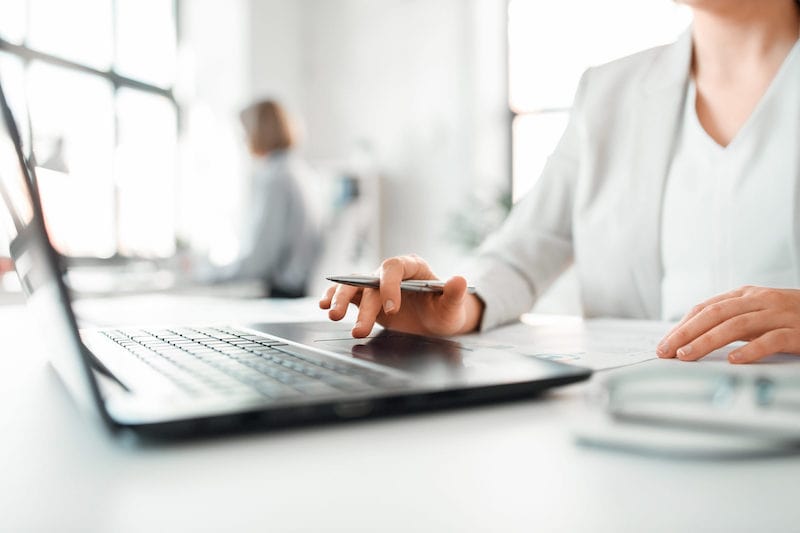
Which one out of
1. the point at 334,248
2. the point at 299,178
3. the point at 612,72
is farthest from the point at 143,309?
the point at 334,248

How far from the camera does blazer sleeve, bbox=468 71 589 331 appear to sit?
116cm

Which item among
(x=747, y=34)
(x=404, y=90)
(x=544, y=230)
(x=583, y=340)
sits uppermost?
(x=404, y=90)

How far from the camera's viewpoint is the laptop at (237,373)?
0.37 metres

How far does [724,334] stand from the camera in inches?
24.7

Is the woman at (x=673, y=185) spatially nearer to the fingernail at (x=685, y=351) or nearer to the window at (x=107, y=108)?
the fingernail at (x=685, y=351)

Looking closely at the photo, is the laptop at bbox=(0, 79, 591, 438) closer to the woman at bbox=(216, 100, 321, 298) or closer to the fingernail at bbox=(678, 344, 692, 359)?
the fingernail at bbox=(678, 344, 692, 359)

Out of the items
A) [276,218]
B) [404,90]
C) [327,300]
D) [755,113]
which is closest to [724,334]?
[327,300]

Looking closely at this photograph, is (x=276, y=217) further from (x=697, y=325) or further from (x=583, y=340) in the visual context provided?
(x=697, y=325)

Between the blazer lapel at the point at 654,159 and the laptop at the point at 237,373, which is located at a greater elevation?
the blazer lapel at the point at 654,159

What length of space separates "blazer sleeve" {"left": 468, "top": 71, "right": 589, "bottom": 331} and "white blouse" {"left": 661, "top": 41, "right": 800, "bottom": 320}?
0.62 feet

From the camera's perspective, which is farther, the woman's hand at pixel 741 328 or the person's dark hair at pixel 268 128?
the person's dark hair at pixel 268 128

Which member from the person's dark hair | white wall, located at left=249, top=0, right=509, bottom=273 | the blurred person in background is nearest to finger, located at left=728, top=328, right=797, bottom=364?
the blurred person in background

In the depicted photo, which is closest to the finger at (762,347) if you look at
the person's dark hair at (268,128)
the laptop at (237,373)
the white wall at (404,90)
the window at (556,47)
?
the laptop at (237,373)

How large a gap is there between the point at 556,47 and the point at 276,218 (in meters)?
2.31
